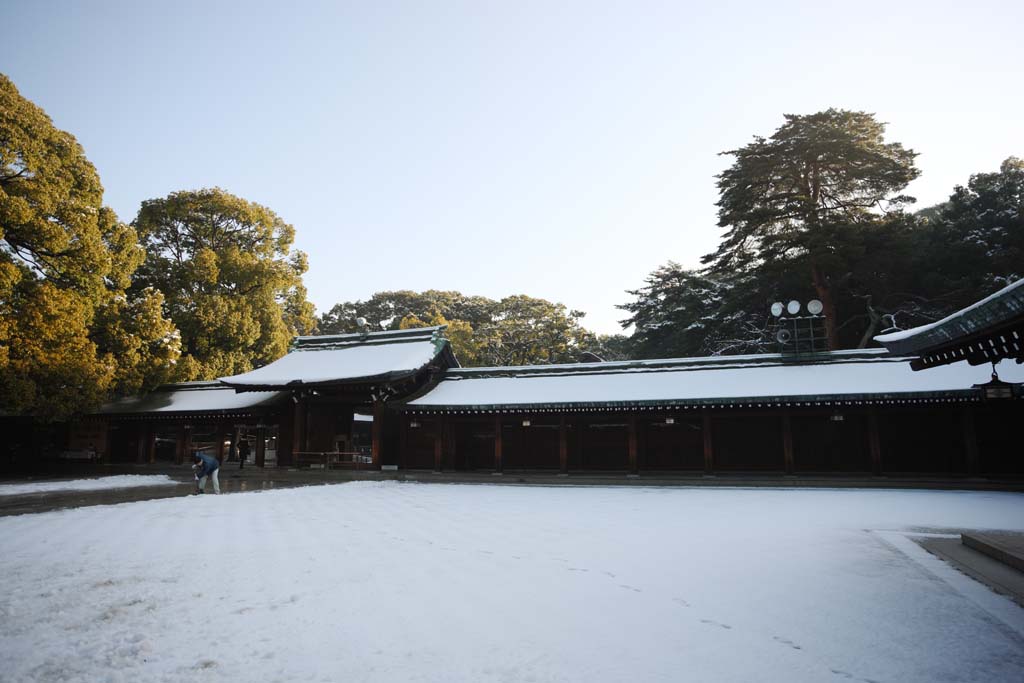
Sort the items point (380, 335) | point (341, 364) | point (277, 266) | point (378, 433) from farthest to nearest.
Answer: point (277, 266) < point (380, 335) < point (341, 364) < point (378, 433)

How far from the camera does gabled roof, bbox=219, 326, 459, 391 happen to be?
22844 mm

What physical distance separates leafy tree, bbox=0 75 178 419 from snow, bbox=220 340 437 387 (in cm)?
538

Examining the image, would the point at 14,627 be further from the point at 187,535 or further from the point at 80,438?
the point at 80,438

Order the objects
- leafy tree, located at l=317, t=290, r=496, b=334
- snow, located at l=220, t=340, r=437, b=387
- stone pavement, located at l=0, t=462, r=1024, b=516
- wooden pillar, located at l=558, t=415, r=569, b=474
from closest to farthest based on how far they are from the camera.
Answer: stone pavement, located at l=0, t=462, r=1024, b=516, wooden pillar, located at l=558, t=415, r=569, b=474, snow, located at l=220, t=340, r=437, b=387, leafy tree, located at l=317, t=290, r=496, b=334

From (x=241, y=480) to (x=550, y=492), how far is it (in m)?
11.4

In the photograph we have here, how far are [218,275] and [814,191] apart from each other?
34.9m

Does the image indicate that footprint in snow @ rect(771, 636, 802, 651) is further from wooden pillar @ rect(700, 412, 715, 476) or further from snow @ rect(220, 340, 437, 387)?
snow @ rect(220, 340, 437, 387)

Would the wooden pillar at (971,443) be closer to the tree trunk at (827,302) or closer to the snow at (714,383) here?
the snow at (714,383)

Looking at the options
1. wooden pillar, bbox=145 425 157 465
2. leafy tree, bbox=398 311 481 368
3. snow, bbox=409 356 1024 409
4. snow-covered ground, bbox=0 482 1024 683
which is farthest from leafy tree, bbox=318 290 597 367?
snow-covered ground, bbox=0 482 1024 683

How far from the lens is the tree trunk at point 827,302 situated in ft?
102

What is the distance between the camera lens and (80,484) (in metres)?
18.7

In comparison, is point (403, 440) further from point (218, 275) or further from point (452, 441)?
point (218, 275)

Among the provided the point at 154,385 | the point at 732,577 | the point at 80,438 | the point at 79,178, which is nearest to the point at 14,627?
the point at 732,577

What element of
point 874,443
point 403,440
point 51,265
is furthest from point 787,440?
point 51,265
